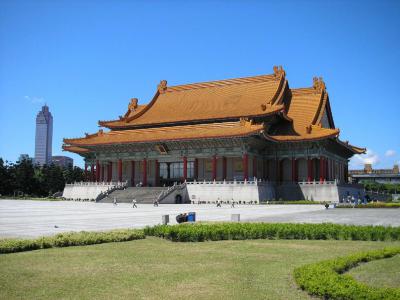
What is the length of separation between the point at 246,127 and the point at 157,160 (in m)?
13.7

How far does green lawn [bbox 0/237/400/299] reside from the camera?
A: 8414 millimetres

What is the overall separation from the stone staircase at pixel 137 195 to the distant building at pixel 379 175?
3165 inches

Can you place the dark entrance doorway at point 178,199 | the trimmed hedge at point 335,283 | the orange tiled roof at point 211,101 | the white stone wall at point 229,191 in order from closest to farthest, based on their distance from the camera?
the trimmed hedge at point 335,283 < the white stone wall at point 229,191 < the dark entrance doorway at point 178,199 < the orange tiled roof at point 211,101

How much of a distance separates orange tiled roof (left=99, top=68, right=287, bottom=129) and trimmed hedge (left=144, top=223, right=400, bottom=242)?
3748 cm

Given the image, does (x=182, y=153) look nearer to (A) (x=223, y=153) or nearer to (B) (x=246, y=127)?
(A) (x=223, y=153)

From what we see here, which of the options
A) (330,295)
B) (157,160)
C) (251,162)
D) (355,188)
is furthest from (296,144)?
(330,295)

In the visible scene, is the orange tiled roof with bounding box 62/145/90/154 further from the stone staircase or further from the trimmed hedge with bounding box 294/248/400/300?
the trimmed hedge with bounding box 294/248/400/300

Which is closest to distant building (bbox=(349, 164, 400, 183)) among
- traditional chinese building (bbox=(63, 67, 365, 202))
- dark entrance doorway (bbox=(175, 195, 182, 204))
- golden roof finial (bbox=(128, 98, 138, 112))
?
traditional chinese building (bbox=(63, 67, 365, 202))

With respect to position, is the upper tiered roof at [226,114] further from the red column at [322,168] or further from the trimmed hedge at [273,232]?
the trimmed hedge at [273,232]

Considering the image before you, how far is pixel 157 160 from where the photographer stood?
58.6 meters

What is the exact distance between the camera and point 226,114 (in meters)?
56.6

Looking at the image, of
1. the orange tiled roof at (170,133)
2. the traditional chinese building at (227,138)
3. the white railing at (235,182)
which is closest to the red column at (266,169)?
the traditional chinese building at (227,138)

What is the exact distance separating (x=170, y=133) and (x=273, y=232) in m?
41.1

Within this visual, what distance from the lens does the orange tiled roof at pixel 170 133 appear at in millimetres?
50719
